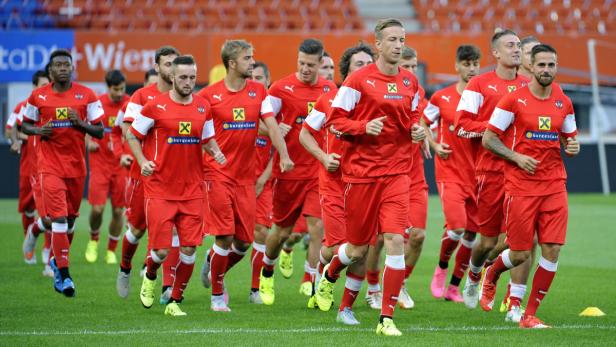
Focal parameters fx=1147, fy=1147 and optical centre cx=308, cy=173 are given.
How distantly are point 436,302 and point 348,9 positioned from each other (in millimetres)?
20681

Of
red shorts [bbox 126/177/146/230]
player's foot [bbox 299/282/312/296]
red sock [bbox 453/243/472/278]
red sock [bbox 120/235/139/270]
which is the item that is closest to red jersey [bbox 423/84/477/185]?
red sock [bbox 453/243/472/278]

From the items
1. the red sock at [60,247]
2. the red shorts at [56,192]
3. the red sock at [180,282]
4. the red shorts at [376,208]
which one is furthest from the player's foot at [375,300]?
the red shorts at [56,192]

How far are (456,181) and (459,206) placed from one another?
0.28 metres

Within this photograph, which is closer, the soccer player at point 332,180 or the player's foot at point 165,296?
the soccer player at point 332,180

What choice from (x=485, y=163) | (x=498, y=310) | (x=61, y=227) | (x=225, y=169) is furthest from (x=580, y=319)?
(x=61, y=227)

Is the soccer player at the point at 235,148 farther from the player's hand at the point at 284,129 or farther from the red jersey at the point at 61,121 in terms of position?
the red jersey at the point at 61,121

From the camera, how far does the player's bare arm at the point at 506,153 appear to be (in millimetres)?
9352

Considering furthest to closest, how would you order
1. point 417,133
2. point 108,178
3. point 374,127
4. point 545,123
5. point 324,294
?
point 108,178 → point 324,294 → point 545,123 → point 417,133 → point 374,127

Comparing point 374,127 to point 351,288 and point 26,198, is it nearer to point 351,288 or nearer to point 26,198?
point 351,288

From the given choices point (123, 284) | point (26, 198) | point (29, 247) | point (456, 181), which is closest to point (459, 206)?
point (456, 181)

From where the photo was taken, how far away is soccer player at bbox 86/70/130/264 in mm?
15391

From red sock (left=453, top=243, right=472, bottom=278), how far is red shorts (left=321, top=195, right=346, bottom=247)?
1.81 metres

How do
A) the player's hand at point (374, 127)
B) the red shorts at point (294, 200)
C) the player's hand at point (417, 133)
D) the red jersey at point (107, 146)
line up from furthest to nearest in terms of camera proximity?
the red jersey at point (107, 146) < the red shorts at point (294, 200) < the player's hand at point (417, 133) < the player's hand at point (374, 127)

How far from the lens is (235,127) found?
35.3 ft
